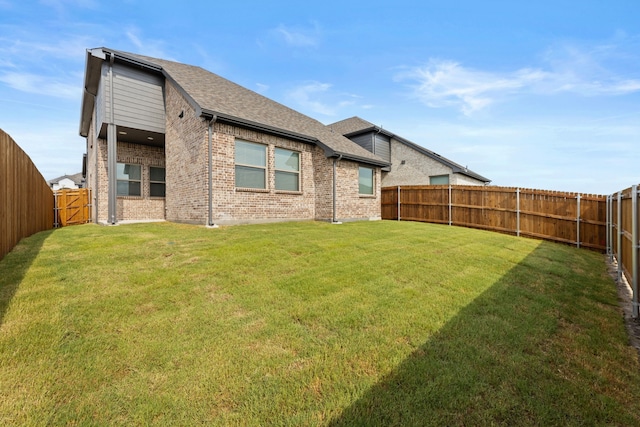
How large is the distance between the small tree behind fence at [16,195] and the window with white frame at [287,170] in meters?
7.20

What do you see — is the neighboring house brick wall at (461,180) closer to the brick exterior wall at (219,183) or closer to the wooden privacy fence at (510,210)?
the wooden privacy fence at (510,210)

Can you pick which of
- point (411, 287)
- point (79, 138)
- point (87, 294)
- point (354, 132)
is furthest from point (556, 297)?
point (79, 138)

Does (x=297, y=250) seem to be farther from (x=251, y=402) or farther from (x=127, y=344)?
(x=251, y=402)

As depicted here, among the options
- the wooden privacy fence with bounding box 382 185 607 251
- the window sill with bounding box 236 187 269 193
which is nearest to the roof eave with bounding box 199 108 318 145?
the window sill with bounding box 236 187 269 193

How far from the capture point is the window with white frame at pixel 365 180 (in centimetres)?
1420

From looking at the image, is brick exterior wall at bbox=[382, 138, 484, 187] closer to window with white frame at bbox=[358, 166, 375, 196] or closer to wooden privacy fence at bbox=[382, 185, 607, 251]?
wooden privacy fence at bbox=[382, 185, 607, 251]

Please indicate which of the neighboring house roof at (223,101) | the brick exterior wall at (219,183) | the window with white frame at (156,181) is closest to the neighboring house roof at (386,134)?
the neighboring house roof at (223,101)

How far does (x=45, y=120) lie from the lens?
16.3 meters

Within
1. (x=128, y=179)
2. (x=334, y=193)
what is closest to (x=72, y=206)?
(x=128, y=179)

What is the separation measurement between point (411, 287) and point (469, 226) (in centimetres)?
1072

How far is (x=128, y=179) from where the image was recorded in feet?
42.7

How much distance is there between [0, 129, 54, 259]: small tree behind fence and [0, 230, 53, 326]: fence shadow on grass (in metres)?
0.15

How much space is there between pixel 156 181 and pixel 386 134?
1507cm

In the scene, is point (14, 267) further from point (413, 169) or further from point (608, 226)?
point (413, 169)
